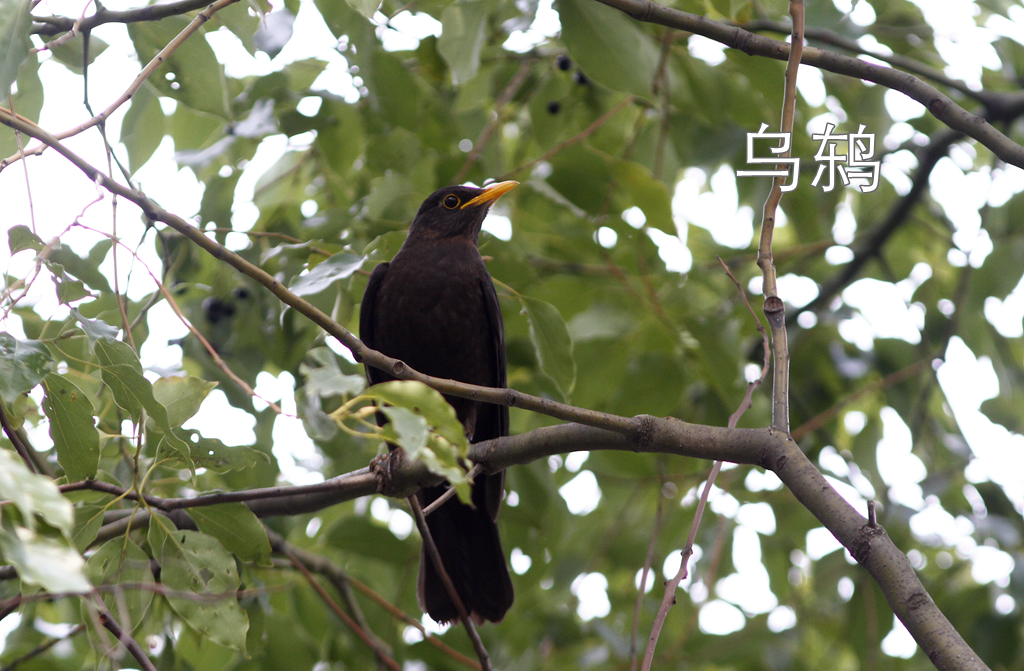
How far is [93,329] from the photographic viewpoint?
233 cm

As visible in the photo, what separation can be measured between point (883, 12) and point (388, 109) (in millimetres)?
3278

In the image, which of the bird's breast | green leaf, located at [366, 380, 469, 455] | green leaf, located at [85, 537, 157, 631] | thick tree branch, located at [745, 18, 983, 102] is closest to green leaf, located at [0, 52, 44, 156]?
green leaf, located at [85, 537, 157, 631]

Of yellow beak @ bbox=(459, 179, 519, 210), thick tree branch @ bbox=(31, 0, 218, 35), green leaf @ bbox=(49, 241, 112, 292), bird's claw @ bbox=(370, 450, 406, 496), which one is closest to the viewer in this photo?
thick tree branch @ bbox=(31, 0, 218, 35)

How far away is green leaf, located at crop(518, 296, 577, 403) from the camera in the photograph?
3.27 metres

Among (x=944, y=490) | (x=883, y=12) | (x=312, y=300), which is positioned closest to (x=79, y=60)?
(x=312, y=300)

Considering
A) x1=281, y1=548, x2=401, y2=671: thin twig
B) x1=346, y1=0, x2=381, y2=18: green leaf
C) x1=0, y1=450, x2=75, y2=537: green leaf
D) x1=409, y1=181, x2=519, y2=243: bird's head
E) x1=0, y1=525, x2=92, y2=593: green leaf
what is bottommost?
x1=281, y1=548, x2=401, y2=671: thin twig

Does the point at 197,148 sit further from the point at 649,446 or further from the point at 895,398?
the point at 895,398

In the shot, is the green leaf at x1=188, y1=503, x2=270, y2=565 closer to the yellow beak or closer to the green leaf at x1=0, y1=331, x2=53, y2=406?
the green leaf at x1=0, y1=331, x2=53, y2=406

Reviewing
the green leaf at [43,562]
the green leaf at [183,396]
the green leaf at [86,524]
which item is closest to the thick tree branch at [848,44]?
the green leaf at [183,396]

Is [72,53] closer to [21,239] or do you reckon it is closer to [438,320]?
[21,239]

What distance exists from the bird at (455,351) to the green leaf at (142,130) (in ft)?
4.29

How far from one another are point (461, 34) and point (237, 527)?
6.79 ft

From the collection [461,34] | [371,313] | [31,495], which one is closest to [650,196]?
[461,34]

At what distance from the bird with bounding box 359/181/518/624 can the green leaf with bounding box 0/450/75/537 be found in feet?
9.28
